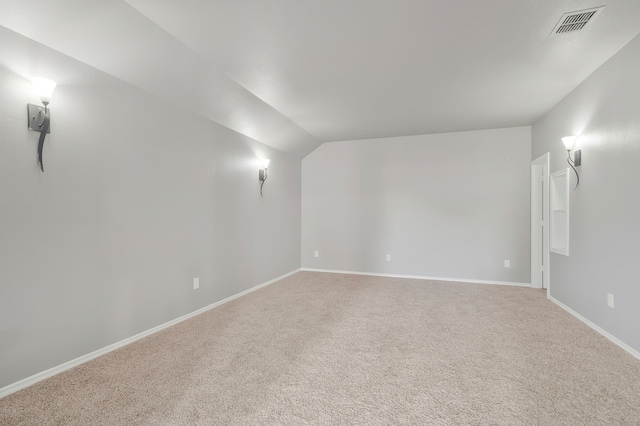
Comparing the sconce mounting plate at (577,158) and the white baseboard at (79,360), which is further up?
the sconce mounting plate at (577,158)

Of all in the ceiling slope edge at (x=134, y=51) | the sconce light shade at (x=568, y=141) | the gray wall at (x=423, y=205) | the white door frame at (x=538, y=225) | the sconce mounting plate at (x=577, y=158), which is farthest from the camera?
the gray wall at (x=423, y=205)

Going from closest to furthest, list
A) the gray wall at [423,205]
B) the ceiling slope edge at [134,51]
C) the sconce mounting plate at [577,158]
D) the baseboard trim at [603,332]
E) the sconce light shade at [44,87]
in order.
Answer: the ceiling slope edge at [134,51] → the sconce light shade at [44,87] → the baseboard trim at [603,332] → the sconce mounting plate at [577,158] → the gray wall at [423,205]

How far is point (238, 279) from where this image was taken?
430 cm

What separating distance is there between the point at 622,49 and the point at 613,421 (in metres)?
2.75

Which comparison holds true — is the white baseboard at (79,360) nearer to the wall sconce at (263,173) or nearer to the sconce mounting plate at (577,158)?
the wall sconce at (263,173)

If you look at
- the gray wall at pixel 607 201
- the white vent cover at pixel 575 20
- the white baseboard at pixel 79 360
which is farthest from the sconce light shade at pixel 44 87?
the gray wall at pixel 607 201

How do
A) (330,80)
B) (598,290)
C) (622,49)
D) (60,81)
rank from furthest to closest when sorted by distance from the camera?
(330,80) → (598,290) → (622,49) → (60,81)

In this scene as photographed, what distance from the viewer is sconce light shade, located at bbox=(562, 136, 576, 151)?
3.49 metres

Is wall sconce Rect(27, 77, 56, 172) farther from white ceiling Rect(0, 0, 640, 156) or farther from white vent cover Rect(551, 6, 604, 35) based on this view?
white vent cover Rect(551, 6, 604, 35)

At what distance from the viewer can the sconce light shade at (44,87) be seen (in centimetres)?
206

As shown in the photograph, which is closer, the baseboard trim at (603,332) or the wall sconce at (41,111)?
the wall sconce at (41,111)

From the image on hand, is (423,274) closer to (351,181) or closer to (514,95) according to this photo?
(351,181)

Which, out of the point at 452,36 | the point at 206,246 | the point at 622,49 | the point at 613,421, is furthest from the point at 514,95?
the point at 206,246

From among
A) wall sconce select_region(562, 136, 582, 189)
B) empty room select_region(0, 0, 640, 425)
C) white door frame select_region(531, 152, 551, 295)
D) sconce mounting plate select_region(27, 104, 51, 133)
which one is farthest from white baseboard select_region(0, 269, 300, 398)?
white door frame select_region(531, 152, 551, 295)
